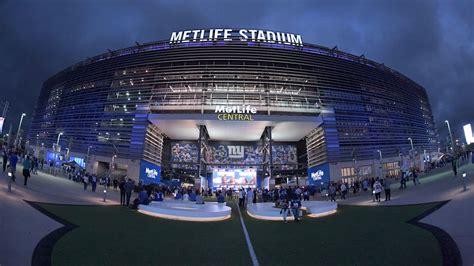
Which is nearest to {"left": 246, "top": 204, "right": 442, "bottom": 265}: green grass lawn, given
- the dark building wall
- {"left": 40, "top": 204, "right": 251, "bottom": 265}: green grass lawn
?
{"left": 40, "top": 204, "right": 251, "bottom": 265}: green grass lawn

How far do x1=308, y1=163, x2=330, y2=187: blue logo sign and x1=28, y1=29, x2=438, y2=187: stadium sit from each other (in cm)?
24

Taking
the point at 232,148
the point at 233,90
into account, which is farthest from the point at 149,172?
the point at 233,90

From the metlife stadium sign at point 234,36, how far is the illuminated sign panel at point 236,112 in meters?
24.9

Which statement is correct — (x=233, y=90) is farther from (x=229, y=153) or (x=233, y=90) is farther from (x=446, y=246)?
(x=446, y=246)

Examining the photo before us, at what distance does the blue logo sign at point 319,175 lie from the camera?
55062 mm

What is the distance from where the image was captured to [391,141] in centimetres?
7175

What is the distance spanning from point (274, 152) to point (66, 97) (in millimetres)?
67685

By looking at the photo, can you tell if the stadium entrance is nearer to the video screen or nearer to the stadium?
the video screen

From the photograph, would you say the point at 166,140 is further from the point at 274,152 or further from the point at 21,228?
the point at 21,228

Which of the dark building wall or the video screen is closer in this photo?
the video screen

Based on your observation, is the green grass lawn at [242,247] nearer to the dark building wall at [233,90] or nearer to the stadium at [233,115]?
the stadium at [233,115]

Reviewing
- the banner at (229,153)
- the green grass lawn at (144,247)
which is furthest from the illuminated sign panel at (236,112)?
the green grass lawn at (144,247)

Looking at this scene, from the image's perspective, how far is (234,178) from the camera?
51750mm

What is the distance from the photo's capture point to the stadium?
54438mm
